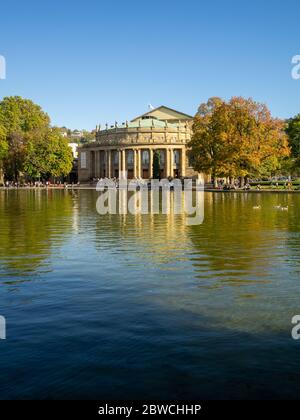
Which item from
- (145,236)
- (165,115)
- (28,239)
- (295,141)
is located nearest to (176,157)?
(165,115)

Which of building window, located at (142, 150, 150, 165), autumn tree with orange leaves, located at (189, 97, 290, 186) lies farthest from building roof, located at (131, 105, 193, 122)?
autumn tree with orange leaves, located at (189, 97, 290, 186)

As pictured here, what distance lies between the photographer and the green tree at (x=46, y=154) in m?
130

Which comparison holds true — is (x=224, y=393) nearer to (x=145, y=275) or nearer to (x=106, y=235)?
(x=145, y=275)

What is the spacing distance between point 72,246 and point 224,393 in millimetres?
16630

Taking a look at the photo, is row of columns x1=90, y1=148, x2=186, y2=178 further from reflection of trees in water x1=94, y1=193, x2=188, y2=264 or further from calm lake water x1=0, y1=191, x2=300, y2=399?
calm lake water x1=0, y1=191, x2=300, y2=399

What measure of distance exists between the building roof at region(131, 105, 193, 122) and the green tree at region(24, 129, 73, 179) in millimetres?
49435

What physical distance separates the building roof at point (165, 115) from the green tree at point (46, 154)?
49435 mm

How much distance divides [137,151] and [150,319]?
14386 cm

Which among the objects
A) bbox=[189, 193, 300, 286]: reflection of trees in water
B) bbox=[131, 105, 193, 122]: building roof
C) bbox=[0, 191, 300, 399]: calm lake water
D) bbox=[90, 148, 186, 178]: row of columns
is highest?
bbox=[131, 105, 193, 122]: building roof

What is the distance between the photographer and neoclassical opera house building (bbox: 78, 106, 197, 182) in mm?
154750

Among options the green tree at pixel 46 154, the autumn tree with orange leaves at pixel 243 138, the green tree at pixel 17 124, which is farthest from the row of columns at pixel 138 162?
the autumn tree with orange leaves at pixel 243 138

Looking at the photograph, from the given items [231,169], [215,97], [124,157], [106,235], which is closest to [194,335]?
[106,235]

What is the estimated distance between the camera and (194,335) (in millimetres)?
11148

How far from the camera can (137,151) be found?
508ft
